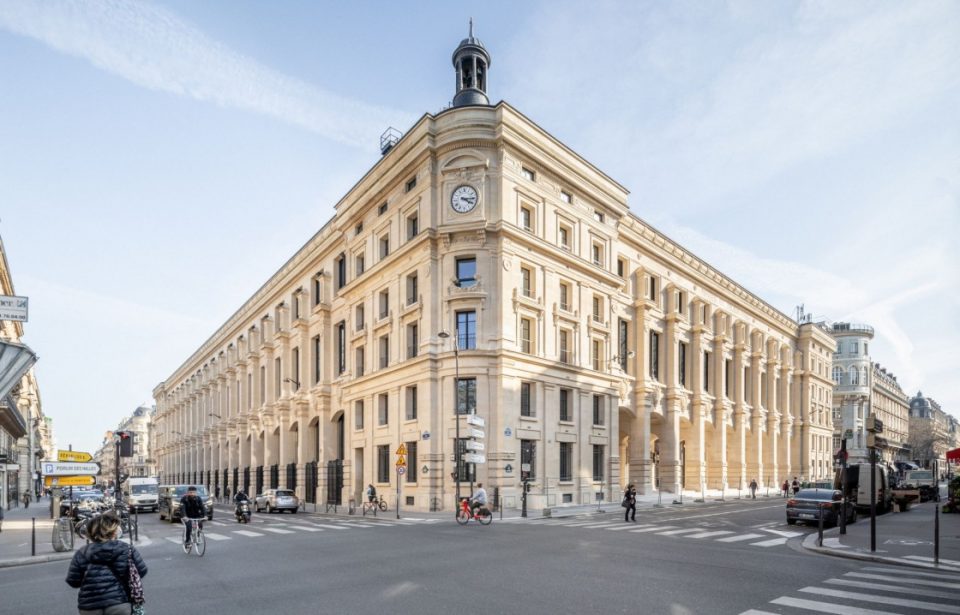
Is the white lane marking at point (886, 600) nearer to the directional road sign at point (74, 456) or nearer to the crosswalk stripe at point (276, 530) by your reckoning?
the crosswalk stripe at point (276, 530)

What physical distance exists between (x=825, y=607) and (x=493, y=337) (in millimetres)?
26828

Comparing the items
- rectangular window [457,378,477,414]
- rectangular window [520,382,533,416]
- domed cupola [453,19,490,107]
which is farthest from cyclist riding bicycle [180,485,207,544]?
domed cupola [453,19,490,107]

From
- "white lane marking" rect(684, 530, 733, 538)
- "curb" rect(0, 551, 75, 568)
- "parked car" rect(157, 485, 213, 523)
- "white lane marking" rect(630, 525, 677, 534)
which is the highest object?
"curb" rect(0, 551, 75, 568)

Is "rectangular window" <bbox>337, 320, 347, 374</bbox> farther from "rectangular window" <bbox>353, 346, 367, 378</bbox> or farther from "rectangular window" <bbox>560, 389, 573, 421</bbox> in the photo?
A: "rectangular window" <bbox>560, 389, 573, 421</bbox>

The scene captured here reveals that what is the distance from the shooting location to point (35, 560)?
1684 cm

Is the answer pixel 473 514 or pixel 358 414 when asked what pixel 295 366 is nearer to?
pixel 358 414

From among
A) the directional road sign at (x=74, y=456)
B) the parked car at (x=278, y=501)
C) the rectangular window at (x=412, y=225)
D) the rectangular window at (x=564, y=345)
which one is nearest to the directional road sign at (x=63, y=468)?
the directional road sign at (x=74, y=456)

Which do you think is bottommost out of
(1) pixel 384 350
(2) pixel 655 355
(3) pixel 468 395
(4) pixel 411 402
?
(4) pixel 411 402

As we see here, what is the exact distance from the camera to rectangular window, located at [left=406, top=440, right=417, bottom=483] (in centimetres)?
3806

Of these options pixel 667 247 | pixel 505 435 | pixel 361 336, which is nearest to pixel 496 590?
pixel 505 435

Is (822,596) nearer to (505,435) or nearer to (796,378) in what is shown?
(505,435)

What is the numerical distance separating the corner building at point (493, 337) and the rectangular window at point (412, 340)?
3.5 inches

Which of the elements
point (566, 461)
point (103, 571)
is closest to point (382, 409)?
point (566, 461)

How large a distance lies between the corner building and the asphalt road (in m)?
14.6
